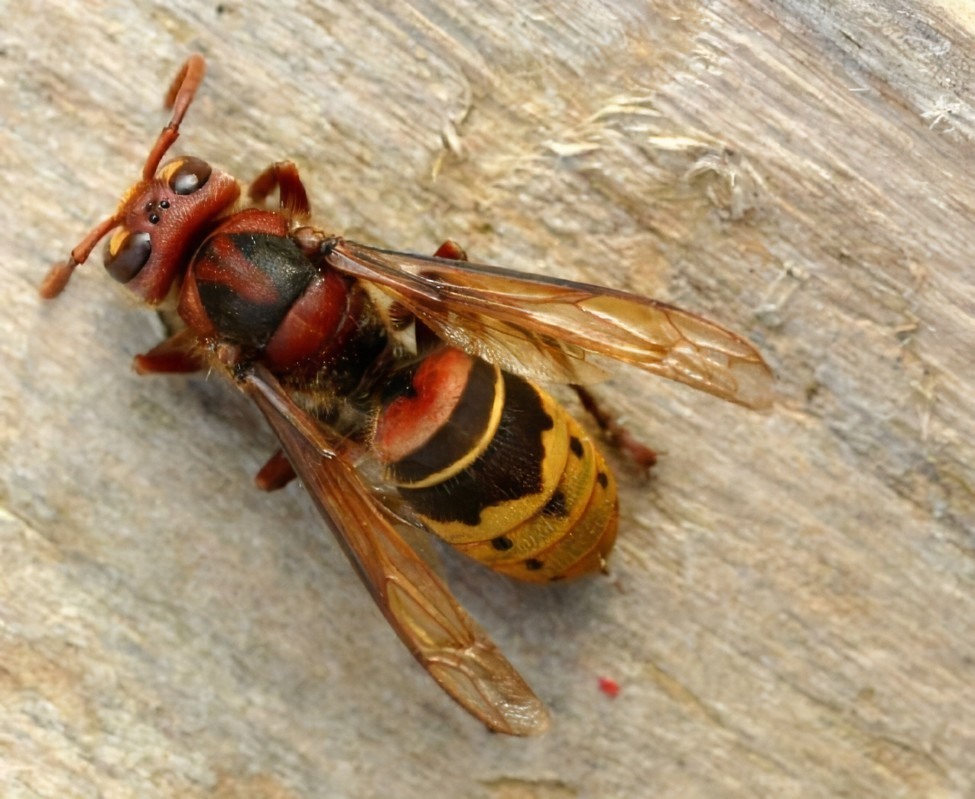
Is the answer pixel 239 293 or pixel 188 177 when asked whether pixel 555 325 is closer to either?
pixel 239 293

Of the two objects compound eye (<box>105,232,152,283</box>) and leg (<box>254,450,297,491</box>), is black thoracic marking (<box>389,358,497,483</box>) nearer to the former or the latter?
leg (<box>254,450,297,491</box>)

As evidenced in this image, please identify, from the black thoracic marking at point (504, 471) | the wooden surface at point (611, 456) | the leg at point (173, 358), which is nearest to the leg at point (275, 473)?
the wooden surface at point (611, 456)

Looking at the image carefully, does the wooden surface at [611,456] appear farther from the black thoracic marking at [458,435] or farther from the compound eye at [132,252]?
the black thoracic marking at [458,435]

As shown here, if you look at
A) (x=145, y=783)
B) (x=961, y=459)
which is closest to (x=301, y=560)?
(x=145, y=783)

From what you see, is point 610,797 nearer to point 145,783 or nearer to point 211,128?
point 145,783

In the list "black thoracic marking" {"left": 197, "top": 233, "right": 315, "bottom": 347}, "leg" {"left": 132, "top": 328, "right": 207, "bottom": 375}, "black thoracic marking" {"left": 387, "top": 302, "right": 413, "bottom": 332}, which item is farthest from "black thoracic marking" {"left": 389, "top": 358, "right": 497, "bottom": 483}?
"leg" {"left": 132, "top": 328, "right": 207, "bottom": 375}

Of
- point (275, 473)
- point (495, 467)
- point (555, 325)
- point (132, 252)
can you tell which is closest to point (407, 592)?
point (495, 467)
